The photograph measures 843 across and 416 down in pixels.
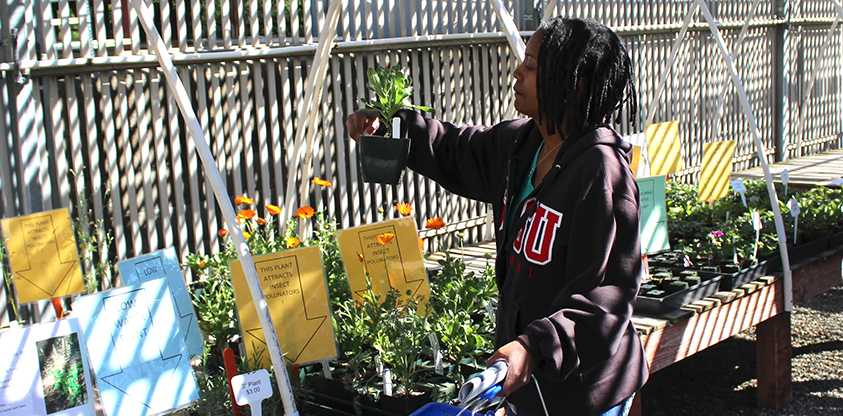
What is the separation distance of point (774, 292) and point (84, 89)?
3152mm

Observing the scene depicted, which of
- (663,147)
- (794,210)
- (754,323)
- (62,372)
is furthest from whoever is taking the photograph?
(663,147)

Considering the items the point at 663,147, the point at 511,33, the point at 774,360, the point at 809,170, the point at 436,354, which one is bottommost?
the point at 774,360

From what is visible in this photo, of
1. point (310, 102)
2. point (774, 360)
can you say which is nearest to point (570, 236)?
point (310, 102)

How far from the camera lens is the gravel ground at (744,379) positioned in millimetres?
4145

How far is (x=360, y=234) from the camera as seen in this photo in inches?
118

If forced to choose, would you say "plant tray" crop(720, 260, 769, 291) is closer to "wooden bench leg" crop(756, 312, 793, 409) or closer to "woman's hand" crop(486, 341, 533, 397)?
"wooden bench leg" crop(756, 312, 793, 409)

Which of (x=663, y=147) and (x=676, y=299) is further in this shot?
(x=663, y=147)

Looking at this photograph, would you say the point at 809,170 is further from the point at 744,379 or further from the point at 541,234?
the point at 541,234

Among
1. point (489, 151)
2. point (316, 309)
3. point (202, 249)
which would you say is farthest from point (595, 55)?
point (202, 249)

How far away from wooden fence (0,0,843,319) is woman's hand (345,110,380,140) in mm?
1055

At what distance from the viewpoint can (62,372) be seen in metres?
2.22

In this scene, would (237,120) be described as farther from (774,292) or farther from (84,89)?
(774,292)

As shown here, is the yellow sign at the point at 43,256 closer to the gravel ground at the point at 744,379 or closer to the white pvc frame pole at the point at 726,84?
the gravel ground at the point at 744,379

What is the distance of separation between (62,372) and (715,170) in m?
3.62
